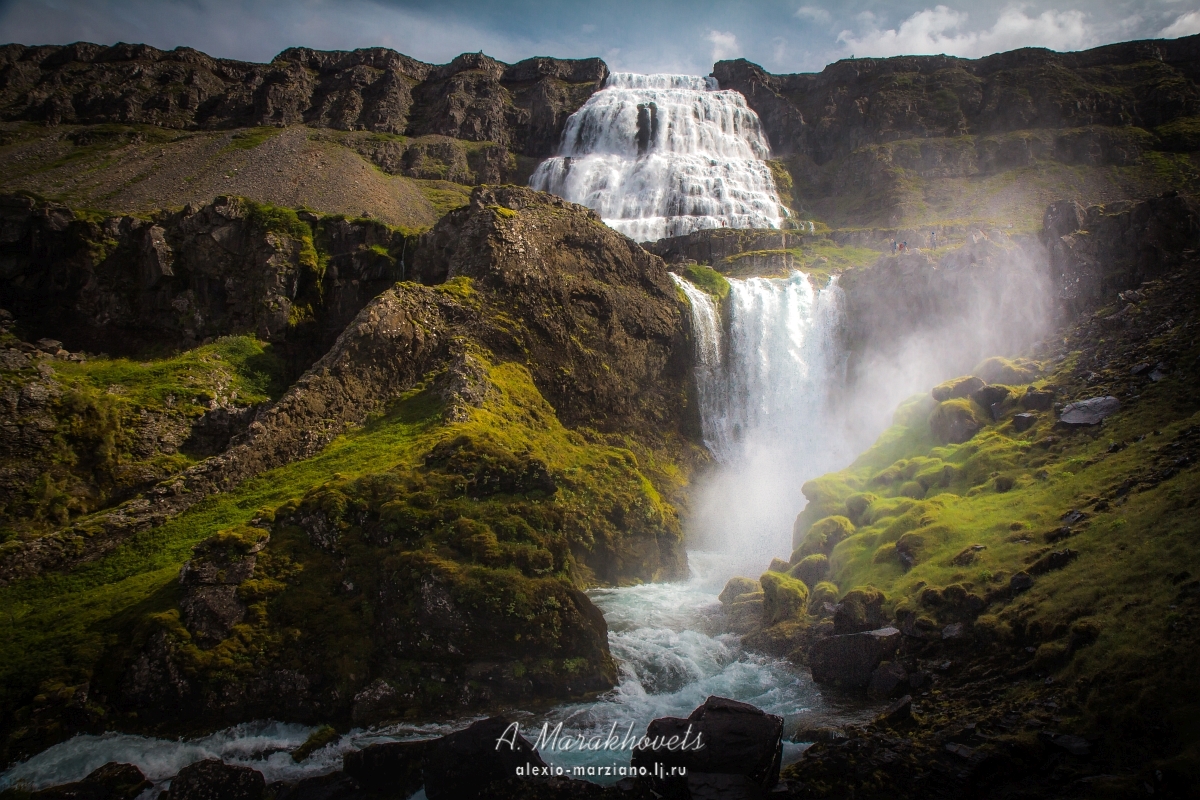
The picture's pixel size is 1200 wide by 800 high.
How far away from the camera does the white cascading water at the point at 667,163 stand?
60.8 m

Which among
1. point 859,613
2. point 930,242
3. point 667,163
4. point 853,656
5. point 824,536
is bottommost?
point 853,656

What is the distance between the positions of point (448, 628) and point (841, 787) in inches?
301

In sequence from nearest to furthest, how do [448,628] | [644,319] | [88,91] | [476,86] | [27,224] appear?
[448,628]
[644,319]
[27,224]
[88,91]
[476,86]

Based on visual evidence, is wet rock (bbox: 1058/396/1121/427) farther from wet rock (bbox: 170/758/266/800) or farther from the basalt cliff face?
wet rock (bbox: 170/758/266/800)

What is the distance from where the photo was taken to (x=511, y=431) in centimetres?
2297

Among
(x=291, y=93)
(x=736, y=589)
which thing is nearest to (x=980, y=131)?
(x=736, y=589)

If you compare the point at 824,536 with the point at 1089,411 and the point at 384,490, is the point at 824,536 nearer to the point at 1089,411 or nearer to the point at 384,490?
the point at 1089,411

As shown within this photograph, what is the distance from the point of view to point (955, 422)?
2316 cm

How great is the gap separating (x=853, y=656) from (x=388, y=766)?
31.3 feet

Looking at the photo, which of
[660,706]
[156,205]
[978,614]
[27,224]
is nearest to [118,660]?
[660,706]

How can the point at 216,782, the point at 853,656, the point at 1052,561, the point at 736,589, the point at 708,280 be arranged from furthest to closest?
the point at 708,280, the point at 736,589, the point at 853,656, the point at 1052,561, the point at 216,782

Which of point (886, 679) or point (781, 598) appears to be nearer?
point (886, 679)

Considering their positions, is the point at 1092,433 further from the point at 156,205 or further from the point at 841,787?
the point at 156,205

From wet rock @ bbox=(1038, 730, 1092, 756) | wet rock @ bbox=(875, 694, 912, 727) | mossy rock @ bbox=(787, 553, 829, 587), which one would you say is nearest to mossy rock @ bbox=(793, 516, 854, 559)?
mossy rock @ bbox=(787, 553, 829, 587)
